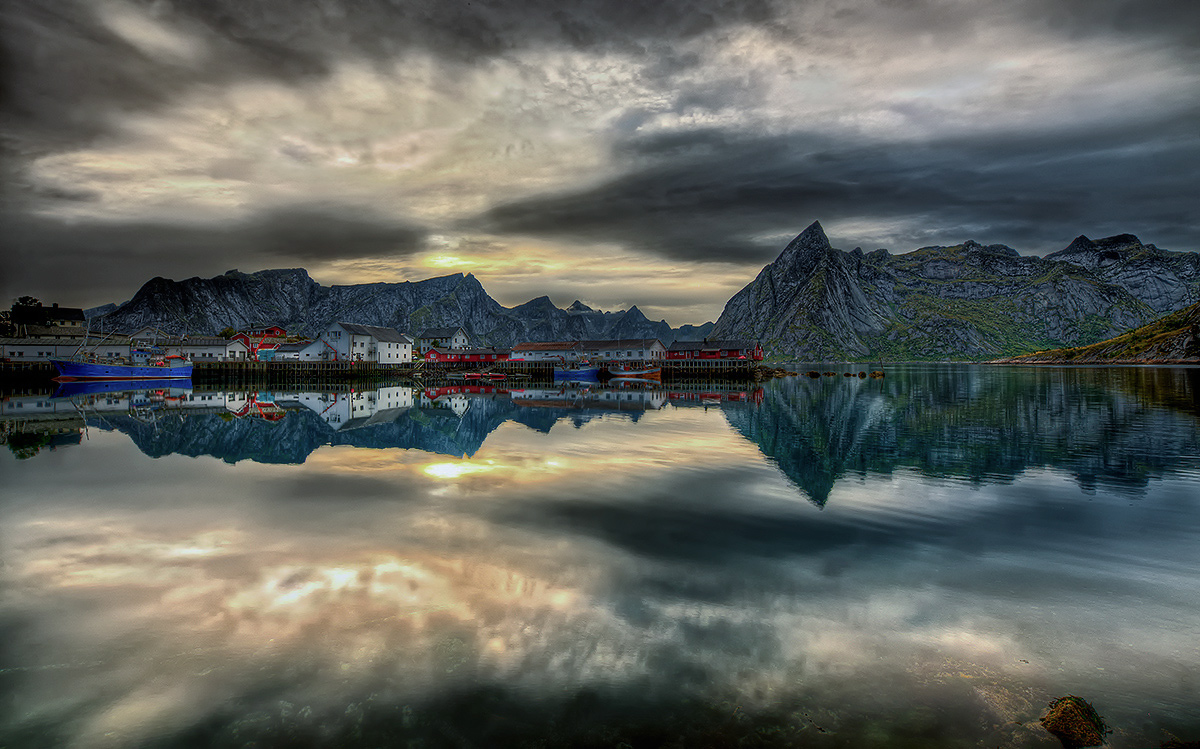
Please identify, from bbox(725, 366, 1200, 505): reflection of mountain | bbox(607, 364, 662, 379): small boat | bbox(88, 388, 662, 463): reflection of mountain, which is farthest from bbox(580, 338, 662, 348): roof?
bbox(725, 366, 1200, 505): reflection of mountain

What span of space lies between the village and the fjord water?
8736cm

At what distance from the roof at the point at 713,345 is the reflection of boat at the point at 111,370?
306ft

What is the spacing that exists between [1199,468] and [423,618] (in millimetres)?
27239

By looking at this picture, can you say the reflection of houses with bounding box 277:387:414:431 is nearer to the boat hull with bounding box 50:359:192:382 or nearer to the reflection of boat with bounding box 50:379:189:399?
the reflection of boat with bounding box 50:379:189:399

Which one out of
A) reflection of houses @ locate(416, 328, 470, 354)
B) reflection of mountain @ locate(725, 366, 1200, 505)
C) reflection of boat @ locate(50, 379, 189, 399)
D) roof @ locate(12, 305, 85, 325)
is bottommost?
reflection of mountain @ locate(725, 366, 1200, 505)

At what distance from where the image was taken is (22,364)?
8475 centimetres

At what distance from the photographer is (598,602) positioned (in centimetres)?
999

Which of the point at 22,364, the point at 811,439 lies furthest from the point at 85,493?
the point at 22,364

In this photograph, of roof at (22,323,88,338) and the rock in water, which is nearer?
the rock in water

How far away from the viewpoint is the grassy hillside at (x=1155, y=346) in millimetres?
129250

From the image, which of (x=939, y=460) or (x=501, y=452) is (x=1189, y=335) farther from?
(x=501, y=452)

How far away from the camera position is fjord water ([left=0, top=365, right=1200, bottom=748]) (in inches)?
267

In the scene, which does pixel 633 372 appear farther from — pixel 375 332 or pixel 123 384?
pixel 123 384

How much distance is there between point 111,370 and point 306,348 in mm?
29890
